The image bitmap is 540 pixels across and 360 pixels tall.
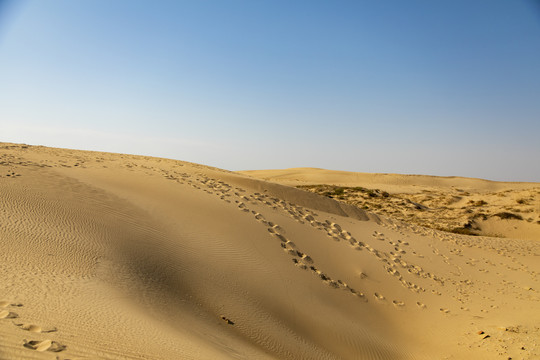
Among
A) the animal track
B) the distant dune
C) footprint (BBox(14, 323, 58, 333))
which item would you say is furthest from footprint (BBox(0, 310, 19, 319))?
the distant dune

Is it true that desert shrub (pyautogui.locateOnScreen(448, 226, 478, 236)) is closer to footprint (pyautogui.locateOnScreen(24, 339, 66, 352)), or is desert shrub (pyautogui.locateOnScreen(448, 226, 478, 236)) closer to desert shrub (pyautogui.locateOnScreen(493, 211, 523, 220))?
desert shrub (pyautogui.locateOnScreen(493, 211, 523, 220))

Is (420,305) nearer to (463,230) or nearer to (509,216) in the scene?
(463,230)

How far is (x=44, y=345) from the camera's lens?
294 centimetres

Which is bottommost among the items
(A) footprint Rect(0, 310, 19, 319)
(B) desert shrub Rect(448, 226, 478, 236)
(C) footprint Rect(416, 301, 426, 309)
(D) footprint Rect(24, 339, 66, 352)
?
(C) footprint Rect(416, 301, 426, 309)

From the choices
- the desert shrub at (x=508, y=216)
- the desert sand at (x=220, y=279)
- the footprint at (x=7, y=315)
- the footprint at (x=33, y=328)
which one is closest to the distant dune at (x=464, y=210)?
the desert shrub at (x=508, y=216)

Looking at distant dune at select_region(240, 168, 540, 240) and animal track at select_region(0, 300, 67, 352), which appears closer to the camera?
animal track at select_region(0, 300, 67, 352)

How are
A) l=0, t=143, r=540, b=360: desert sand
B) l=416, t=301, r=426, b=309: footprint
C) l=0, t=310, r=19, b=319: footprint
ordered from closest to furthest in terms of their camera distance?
l=0, t=310, r=19, b=319: footprint
l=0, t=143, r=540, b=360: desert sand
l=416, t=301, r=426, b=309: footprint

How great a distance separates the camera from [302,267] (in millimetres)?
8328

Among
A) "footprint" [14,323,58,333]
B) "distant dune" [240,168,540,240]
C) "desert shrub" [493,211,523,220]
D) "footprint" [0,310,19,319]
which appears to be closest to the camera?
"footprint" [14,323,58,333]

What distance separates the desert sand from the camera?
3.84m

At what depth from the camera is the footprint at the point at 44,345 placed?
2.86 m

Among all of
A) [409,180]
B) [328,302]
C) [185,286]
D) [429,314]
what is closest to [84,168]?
[185,286]

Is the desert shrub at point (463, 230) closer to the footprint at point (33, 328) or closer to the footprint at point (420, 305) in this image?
the footprint at point (420, 305)

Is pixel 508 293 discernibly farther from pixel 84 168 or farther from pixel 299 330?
pixel 84 168
